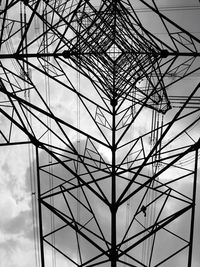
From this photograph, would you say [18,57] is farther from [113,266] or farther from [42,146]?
[113,266]

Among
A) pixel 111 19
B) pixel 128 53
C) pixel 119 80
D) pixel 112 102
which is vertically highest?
pixel 111 19

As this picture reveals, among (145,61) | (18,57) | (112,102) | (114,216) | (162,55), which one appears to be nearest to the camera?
(114,216)

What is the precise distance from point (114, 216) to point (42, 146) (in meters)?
1.88

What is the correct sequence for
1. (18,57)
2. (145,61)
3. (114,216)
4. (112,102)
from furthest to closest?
(145,61)
(112,102)
(18,57)
(114,216)

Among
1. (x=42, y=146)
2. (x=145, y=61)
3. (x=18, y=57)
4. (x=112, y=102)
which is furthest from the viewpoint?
(x=145, y=61)

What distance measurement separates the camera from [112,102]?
29.0 ft

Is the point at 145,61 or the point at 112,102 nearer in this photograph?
the point at 112,102

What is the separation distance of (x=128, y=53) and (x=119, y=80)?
3.47m

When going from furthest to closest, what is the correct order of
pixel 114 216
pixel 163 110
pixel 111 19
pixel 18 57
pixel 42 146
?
pixel 111 19 → pixel 163 110 → pixel 18 57 → pixel 42 146 → pixel 114 216

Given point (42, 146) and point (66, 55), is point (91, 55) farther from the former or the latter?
point (42, 146)

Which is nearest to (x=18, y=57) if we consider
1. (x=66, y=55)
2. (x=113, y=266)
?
(x=66, y=55)

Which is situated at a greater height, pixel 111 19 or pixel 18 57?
pixel 111 19

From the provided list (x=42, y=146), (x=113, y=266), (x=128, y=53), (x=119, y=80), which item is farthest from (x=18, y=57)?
(x=128, y=53)

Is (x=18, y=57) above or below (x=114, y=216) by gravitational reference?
above
